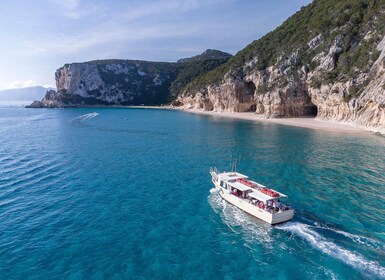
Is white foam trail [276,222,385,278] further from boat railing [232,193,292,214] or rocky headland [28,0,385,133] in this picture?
rocky headland [28,0,385,133]

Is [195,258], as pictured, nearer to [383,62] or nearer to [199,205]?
[199,205]

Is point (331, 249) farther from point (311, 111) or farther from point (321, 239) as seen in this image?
point (311, 111)

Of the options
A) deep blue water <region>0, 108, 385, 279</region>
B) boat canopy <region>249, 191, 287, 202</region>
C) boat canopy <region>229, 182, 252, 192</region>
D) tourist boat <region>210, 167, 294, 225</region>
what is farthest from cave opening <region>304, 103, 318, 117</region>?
boat canopy <region>249, 191, 287, 202</region>

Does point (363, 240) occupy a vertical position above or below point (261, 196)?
below

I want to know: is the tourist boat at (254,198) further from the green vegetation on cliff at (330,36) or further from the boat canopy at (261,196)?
the green vegetation on cliff at (330,36)

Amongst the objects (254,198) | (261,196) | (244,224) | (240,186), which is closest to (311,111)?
(240,186)

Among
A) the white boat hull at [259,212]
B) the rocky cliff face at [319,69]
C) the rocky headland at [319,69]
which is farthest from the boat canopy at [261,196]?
the rocky cliff face at [319,69]
